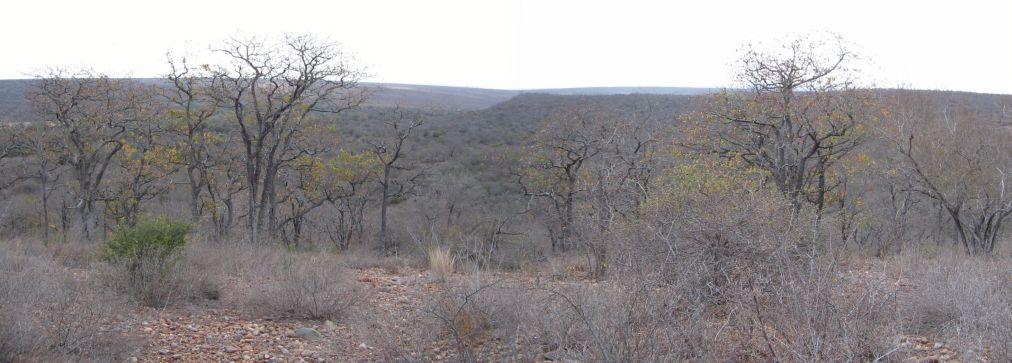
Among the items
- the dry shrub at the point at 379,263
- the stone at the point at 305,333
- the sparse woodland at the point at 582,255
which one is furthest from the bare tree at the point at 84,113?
the stone at the point at 305,333

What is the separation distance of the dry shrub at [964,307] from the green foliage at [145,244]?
22.7 feet

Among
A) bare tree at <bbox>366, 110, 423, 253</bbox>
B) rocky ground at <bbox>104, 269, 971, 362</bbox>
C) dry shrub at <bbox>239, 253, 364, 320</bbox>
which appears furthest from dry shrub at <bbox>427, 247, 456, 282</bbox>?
bare tree at <bbox>366, 110, 423, 253</bbox>

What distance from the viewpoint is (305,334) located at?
6.34 meters

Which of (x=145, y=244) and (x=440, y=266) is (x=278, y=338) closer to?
(x=145, y=244)

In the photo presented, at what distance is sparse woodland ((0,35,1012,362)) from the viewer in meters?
4.68

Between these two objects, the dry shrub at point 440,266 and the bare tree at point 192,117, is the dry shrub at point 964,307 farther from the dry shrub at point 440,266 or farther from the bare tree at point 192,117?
the bare tree at point 192,117

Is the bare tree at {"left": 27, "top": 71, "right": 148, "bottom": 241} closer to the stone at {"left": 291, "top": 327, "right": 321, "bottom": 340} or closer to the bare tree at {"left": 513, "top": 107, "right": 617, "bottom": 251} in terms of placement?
the bare tree at {"left": 513, "top": 107, "right": 617, "bottom": 251}

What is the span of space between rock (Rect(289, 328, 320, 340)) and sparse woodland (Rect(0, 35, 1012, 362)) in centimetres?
3

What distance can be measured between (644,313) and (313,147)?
A: 681 inches

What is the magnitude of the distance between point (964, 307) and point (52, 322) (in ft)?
22.4

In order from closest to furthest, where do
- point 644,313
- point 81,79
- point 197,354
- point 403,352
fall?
point 644,313, point 403,352, point 197,354, point 81,79

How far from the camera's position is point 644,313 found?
15.1ft

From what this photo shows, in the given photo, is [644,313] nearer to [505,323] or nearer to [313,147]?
[505,323]

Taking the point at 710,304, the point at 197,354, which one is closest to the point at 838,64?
the point at 710,304
